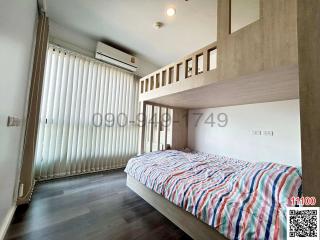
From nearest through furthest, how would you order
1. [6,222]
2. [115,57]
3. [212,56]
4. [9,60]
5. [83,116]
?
1. [9,60]
2. [6,222]
3. [212,56]
4. [83,116]
5. [115,57]

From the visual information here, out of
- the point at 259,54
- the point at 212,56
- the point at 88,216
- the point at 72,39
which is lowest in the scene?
the point at 88,216

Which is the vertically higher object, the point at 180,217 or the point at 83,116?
the point at 83,116

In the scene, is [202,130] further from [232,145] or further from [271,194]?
[271,194]

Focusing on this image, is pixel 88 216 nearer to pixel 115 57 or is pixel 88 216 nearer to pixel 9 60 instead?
pixel 9 60

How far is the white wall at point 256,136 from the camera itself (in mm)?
2055

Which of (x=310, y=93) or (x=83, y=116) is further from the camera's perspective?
(x=83, y=116)

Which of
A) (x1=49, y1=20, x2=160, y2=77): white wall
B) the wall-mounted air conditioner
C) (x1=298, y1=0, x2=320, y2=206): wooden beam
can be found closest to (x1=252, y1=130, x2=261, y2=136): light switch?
(x1=298, y1=0, x2=320, y2=206): wooden beam

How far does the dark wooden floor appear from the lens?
1423mm

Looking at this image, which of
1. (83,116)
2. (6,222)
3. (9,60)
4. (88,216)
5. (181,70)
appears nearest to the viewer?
(9,60)

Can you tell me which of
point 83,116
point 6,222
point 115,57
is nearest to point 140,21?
point 115,57

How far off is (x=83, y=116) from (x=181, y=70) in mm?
2101

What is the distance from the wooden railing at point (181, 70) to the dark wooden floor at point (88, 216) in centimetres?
171

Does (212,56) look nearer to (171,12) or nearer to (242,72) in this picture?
(171,12)

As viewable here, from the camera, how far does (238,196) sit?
1.21 m
